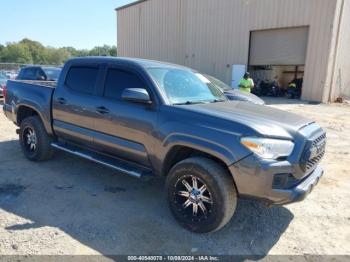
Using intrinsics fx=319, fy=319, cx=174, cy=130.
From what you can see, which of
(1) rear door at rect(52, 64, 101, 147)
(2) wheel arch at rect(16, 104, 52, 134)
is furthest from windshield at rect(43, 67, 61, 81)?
(1) rear door at rect(52, 64, 101, 147)

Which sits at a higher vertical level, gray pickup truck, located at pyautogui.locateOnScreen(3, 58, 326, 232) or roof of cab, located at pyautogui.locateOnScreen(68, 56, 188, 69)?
roof of cab, located at pyautogui.locateOnScreen(68, 56, 188, 69)

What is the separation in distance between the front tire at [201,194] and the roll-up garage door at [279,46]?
16793 mm

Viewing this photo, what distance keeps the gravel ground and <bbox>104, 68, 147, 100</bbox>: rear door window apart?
1.39 meters

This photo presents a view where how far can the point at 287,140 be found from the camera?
3.16m

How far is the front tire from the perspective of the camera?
323cm

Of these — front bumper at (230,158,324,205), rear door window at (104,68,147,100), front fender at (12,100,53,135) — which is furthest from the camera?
front fender at (12,100,53,135)

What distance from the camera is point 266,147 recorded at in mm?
3039

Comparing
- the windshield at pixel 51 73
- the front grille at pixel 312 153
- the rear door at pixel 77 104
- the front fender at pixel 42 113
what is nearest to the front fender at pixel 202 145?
the front grille at pixel 312 153

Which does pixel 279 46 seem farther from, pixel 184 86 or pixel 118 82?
pixel 118 82

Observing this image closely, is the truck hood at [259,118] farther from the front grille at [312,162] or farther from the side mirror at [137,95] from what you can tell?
the side mirror at [137,95]

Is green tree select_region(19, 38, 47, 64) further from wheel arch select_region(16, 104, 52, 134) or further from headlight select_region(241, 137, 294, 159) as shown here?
headlight select_region(241, 137, 294, 159)

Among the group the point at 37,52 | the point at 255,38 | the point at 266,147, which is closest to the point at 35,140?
the point at 266,147

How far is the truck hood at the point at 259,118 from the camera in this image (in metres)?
3.17

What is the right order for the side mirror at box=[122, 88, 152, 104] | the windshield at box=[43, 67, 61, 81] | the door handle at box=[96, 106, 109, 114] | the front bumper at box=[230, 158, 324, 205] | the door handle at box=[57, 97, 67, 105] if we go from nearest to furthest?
the front bumper at box=[230, 158, 324, 205] < the side mirror at box=[122, 88, 152, 104] < the door handle at box=[96, 106, 109, 114] < the door handle at box=[57, 97, 67, 105] < the windshield at box=[43, 67, 61, 81]
